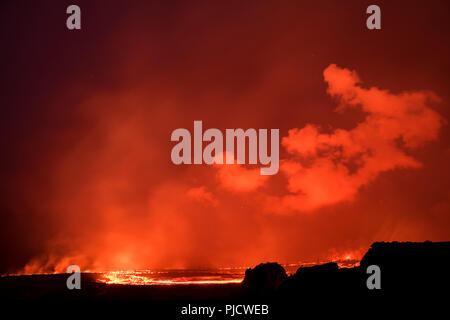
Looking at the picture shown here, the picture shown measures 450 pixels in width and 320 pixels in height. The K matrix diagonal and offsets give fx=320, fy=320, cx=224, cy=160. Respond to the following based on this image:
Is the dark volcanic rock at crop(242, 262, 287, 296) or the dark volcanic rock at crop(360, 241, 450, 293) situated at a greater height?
the dark volcanic rock at crop(360, 241, 450, 293)

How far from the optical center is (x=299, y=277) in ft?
93.2

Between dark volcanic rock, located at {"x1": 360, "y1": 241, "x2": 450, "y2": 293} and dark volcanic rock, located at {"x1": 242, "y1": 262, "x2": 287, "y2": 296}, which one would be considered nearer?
dark volcanic rock, located at {"x1": 360, "y1": 241, "x2": 450, "y2": 293}

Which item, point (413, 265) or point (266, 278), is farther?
point (266, 278)

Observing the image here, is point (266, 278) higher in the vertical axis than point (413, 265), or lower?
lower

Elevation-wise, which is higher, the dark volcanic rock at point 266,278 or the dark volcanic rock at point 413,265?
the dark volcanic rock at point 413,265

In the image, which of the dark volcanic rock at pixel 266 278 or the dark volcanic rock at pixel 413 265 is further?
the dark volcanic rock at pixel 266 278
